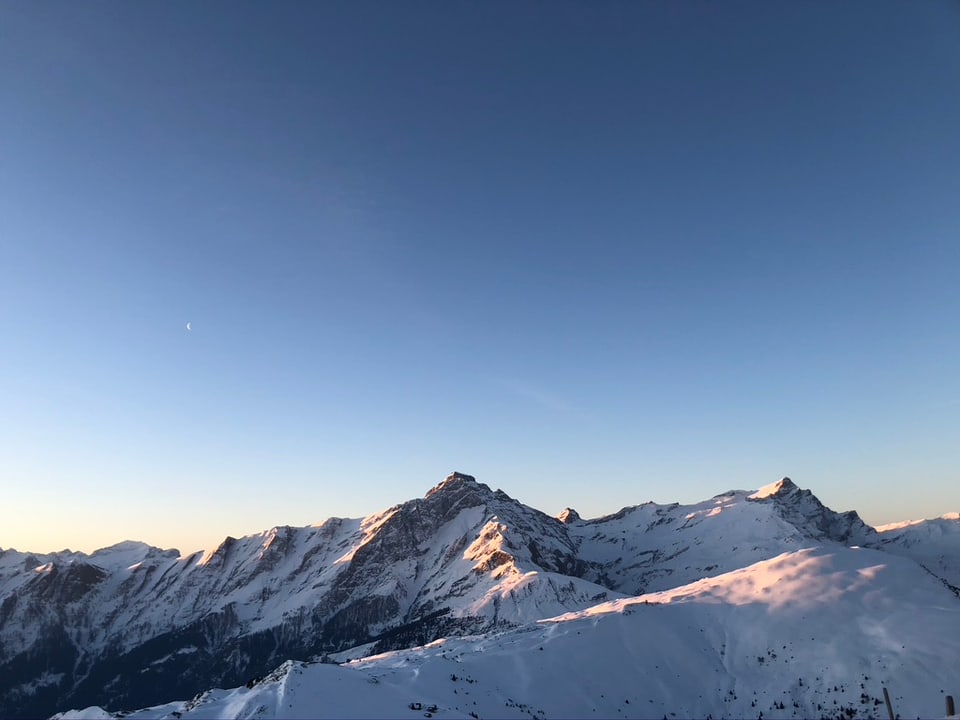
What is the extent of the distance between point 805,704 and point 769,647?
12423 mm

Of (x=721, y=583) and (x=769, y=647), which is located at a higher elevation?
(x=721, y=583)

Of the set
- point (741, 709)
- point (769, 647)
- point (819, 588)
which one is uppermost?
point (819, 588)

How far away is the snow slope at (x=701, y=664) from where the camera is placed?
58469 millimetres

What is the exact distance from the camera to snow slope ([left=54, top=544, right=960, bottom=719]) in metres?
58.5

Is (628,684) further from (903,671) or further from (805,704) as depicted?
(903,671)

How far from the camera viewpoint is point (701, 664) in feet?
262

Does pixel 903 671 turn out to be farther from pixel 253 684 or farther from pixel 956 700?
pixel 253 684

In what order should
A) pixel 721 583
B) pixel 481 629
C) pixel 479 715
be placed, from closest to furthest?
pixel 479 715, pixel 721 583, pixel 481 629

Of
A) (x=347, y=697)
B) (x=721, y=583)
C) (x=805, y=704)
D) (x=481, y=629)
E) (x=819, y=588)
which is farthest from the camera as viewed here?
(x=481, y=629)

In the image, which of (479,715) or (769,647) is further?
(769,647)

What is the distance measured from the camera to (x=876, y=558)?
9238 cm

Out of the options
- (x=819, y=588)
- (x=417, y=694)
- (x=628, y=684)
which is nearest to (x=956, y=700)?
(x=819, y=588)

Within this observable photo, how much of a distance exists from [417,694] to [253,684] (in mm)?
17945

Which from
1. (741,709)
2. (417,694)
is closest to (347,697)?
(417,694)
